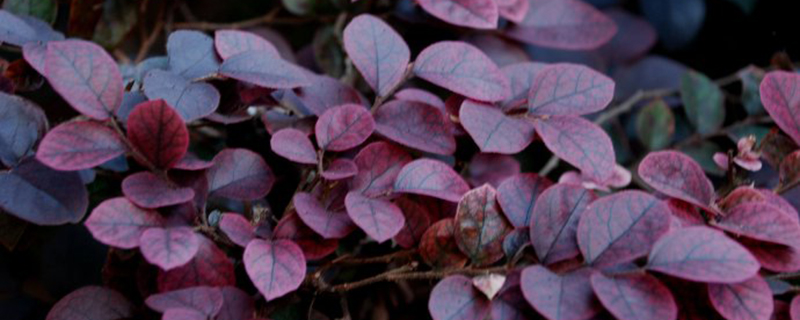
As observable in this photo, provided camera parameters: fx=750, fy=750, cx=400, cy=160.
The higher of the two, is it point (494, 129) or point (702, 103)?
point (494, 129)

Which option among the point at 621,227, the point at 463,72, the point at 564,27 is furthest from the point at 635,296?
the point at 564,27

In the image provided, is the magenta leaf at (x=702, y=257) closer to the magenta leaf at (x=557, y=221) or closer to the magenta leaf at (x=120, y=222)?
the magenta leaf at (x=557, y=221)

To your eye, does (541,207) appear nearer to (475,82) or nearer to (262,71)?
(475,82)

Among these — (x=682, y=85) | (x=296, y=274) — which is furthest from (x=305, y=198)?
(x=682, y=85)

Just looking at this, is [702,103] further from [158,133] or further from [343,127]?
[158,133]

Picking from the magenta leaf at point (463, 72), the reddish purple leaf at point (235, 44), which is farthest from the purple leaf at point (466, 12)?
the reddish purple leaf at point (235, 44)
